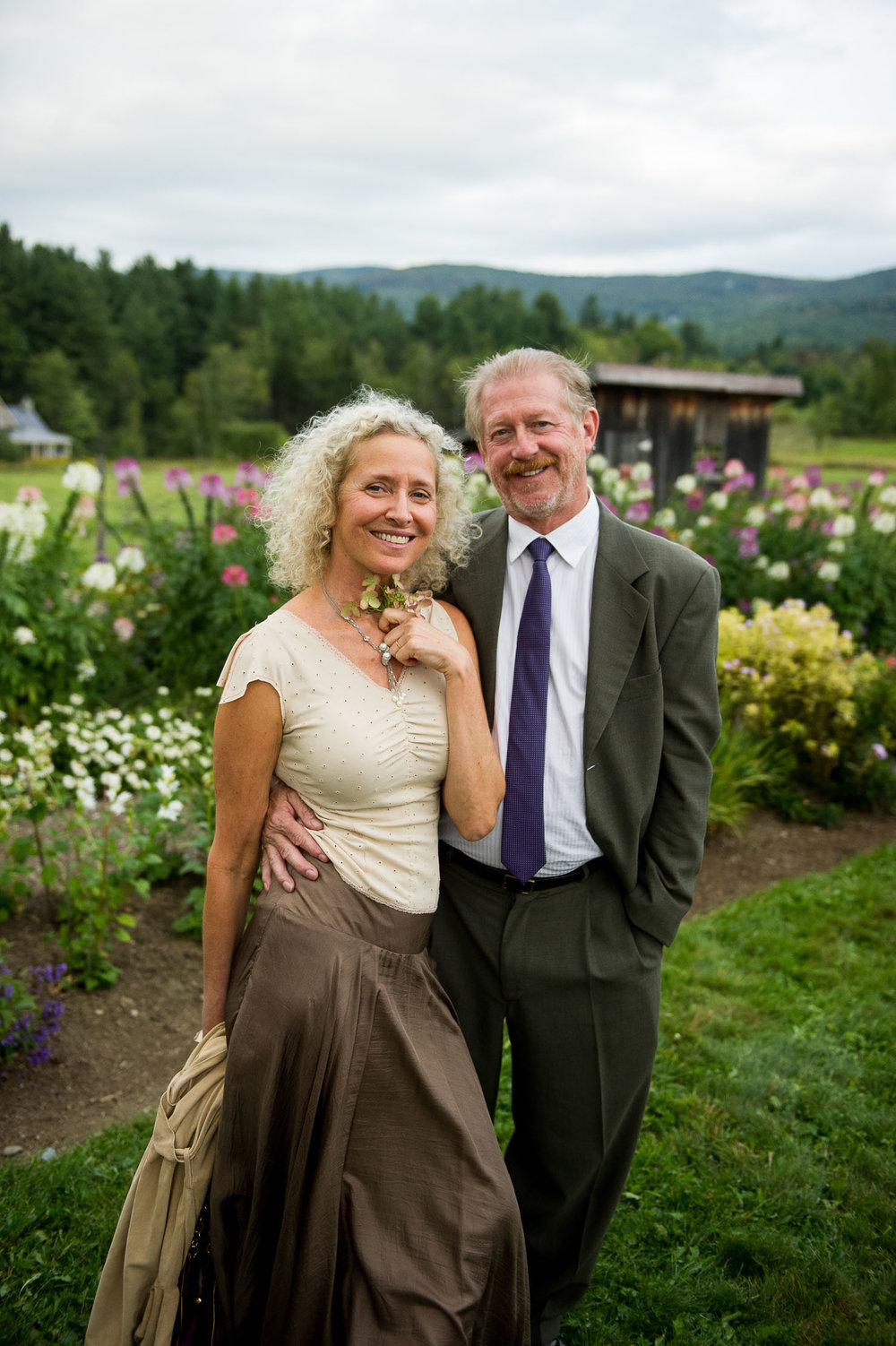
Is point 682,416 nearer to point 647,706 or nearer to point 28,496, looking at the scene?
point 28,496

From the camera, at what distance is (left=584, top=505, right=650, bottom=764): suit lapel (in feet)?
7.38

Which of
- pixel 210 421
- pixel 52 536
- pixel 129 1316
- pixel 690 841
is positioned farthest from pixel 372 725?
pixel 210 421

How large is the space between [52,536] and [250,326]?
67777 mm

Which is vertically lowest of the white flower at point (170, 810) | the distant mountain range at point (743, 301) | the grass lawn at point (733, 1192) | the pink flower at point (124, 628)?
the grass lawn at point (733, 1192)

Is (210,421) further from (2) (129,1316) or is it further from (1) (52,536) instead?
(2) (129,1316)

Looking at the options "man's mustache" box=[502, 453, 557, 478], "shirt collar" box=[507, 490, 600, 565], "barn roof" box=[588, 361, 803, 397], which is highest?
"barn roof" box=[588, 361, 803, 397]

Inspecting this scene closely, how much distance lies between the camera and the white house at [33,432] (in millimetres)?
49694

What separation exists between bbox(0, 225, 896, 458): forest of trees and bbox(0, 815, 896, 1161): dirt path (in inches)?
1642

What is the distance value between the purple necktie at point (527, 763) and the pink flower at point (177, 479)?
15.3 feet

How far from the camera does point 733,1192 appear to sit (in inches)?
119

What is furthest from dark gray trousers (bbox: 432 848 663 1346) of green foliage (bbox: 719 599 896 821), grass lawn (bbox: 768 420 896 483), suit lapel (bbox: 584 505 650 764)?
grass lawn (bbox: 768 420 896 483)

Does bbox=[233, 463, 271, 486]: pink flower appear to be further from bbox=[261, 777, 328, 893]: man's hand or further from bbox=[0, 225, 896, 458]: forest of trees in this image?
bbox=[0, 225, 896, 458]: forest of trees

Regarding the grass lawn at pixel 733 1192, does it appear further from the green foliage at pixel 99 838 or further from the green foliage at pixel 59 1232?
the green foliage at pixel 99 838

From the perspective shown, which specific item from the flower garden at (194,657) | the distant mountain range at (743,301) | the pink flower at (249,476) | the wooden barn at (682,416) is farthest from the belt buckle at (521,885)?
the distant mountain range at (743,301)
